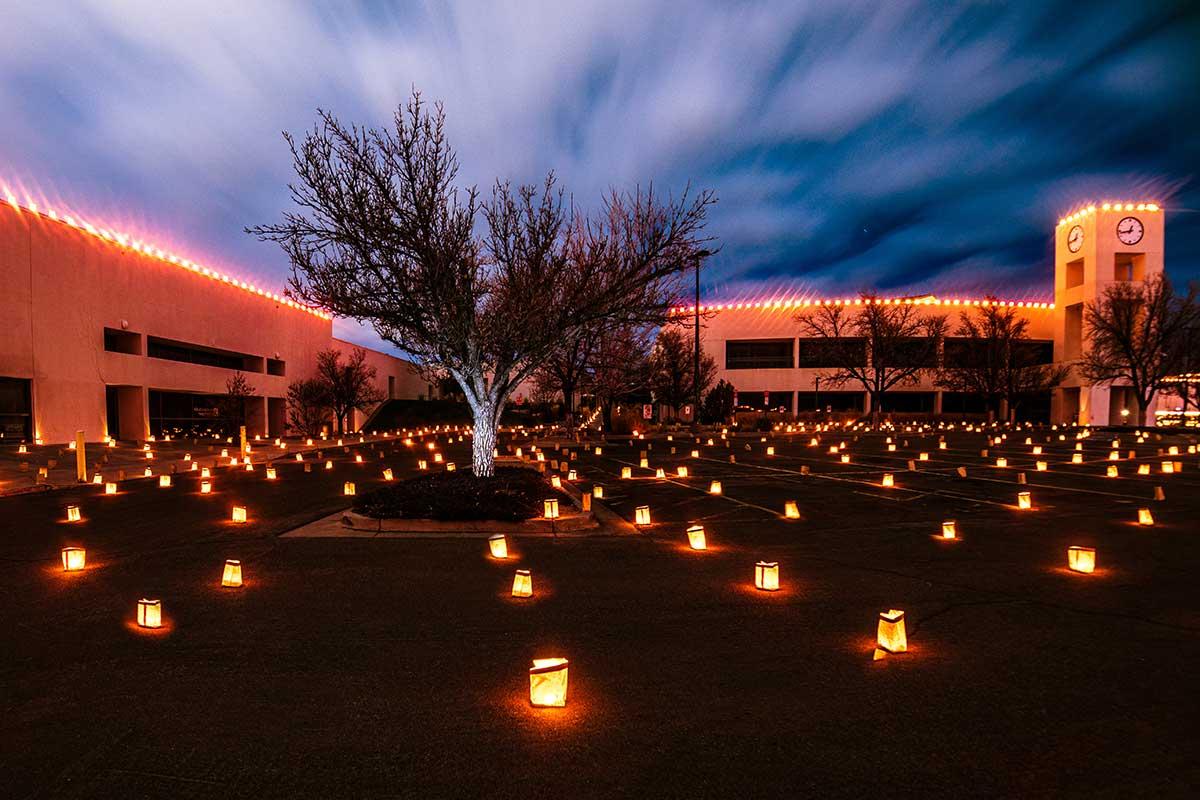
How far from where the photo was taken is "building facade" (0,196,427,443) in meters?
24.9

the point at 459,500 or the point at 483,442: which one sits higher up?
the point at 483,442

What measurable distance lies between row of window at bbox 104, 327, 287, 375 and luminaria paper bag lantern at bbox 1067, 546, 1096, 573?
37.3m

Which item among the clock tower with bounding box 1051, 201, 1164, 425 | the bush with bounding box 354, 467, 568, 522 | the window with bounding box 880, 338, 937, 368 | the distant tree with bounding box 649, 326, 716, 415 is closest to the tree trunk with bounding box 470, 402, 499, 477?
the bush with bounding box 354, 467, 568, 522


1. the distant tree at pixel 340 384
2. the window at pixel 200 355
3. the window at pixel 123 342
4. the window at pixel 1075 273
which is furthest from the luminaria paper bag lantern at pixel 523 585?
the window at pixel 1075 273

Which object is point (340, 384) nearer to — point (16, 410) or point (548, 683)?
point (16, 410)

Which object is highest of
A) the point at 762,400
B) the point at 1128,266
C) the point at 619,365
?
the point at 1128,266

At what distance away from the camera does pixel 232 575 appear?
21.0ft

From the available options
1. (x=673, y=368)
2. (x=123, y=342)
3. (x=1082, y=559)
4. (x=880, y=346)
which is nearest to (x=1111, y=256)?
(x=880, y=346)

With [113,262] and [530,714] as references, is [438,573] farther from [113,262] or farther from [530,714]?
[113,262]

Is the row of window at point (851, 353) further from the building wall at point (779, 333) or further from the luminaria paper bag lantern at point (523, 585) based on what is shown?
the luminaria paper bag lantern at point (523, 585)

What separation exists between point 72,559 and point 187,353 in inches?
1365

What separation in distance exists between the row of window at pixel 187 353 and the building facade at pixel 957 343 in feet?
122

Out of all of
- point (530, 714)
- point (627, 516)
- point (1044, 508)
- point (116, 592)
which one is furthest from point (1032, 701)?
point (1044, 508)

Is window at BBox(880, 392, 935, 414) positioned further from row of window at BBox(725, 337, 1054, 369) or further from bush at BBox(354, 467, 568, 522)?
bush at BBox(354, 467, 568, 522)
